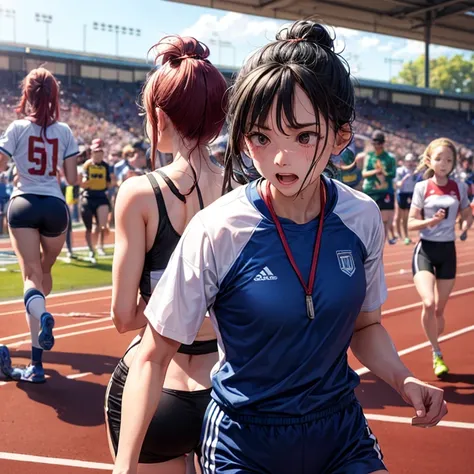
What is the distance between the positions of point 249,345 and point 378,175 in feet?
41.9

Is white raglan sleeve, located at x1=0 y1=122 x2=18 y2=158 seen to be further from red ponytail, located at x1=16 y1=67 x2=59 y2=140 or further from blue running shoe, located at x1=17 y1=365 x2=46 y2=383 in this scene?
blue running shoe, located at x1=17 y1=365 x2=46 y2=383

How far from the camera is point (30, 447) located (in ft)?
14.3

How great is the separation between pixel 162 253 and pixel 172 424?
51cm

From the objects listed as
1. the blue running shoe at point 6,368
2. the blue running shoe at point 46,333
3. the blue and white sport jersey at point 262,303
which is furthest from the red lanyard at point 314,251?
the blue running shoe at point 6,368

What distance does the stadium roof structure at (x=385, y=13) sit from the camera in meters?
32.1

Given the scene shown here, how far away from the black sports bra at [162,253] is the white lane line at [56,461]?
2.07 metres

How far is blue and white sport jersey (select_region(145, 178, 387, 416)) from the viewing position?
68.6 inches

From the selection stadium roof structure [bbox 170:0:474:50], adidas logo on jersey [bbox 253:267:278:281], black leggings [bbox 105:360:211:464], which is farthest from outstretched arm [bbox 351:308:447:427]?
stadium roof structure [bbox 170:0:474:50]

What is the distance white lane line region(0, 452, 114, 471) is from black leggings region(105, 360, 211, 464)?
6.43ft

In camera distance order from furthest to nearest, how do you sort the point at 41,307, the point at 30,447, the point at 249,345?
1. the point at 41,307
2. the point at 30,447
3. the point at 249,345

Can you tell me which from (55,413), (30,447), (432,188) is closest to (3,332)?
(55,413)

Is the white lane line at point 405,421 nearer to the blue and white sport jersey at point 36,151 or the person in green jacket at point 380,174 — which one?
the blue and white sport jersey at point 36,151

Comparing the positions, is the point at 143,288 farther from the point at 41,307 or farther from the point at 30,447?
the point at 41,307

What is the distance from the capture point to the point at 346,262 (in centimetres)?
182
